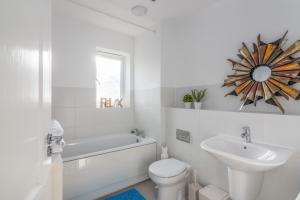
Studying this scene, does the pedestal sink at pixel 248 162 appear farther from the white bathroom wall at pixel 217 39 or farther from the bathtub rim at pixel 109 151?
the bathtub rim at pixel 109 151

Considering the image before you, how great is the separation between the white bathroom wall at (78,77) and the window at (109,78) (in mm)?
198

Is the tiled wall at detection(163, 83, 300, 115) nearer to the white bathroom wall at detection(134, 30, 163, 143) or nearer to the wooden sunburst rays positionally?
the wooden sunburst rays

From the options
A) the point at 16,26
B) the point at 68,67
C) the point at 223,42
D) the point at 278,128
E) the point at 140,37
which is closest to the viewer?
the point at 16,26

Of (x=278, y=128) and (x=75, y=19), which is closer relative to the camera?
(x=278, y=128)

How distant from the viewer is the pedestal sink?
3.38 feet

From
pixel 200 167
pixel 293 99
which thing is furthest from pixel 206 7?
pixel 200 167

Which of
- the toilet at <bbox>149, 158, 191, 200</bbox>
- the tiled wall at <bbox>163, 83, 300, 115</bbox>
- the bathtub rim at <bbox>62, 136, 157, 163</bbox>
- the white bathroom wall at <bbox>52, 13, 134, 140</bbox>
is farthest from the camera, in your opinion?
the white bathroom wall at <bbox>52, 13, 134, 140</bbox>

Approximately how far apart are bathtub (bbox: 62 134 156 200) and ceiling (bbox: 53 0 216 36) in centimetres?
198

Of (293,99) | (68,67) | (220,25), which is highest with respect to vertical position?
(220,25)

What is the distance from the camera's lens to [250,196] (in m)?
1.24

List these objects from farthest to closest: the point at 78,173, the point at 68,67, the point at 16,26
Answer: the point at 68,67 < the point at 78,173 < the point at 16,26

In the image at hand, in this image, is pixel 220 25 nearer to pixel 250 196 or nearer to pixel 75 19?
pixel 250 196

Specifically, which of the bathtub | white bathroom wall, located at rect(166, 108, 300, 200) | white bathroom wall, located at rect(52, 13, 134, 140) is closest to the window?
white bathroom wall, located at rect(52, 13, 134, 140)

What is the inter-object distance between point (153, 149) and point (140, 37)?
6.92 ft
